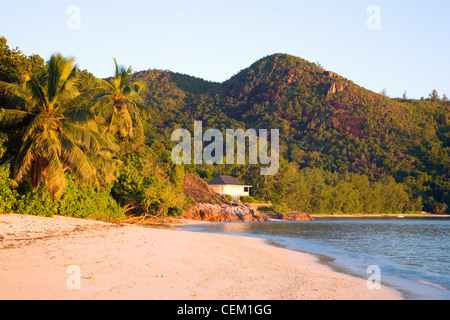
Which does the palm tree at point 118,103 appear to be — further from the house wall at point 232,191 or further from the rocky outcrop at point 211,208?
the house wall at point 232,191

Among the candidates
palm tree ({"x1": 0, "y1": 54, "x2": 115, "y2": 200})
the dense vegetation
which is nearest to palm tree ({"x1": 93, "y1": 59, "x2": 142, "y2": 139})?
the dense vegetation

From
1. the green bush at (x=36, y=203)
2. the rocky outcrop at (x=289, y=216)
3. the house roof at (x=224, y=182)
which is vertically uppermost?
the green bush at (x=36, y=203)

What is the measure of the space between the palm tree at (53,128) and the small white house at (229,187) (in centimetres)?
4088

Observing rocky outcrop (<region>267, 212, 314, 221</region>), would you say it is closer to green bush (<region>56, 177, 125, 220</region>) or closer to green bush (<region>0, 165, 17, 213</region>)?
green bush (<region>56, 177, 125, 220</region>)

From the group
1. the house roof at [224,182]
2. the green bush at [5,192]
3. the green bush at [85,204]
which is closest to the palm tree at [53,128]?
the green bush at [5,192]

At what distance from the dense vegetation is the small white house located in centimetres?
364

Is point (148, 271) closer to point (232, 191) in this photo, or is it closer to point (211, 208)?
point (211, 208)

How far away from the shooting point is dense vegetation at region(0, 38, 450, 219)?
1791 cm

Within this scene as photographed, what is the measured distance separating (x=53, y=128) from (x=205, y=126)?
85386mm

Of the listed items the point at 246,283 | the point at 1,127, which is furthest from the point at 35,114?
the point at 246,283

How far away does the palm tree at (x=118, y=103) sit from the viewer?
28078 millimetres

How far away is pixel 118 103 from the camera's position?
2925cm
